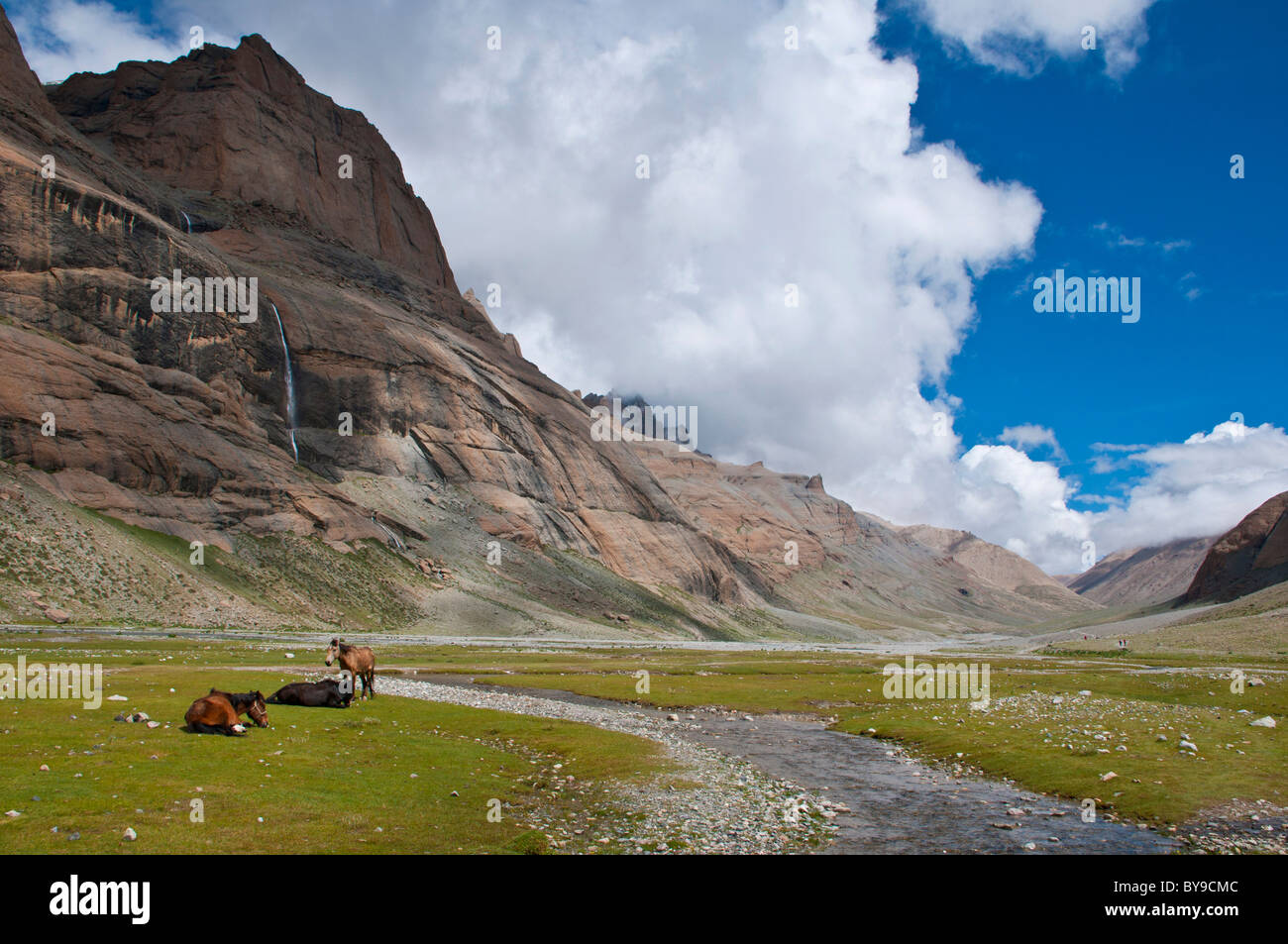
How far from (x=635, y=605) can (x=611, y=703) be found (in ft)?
372

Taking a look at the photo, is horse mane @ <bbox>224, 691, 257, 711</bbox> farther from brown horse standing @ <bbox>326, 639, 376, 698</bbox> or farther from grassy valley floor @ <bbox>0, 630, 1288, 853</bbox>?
brown horse standing @ <bbox>326, 639, 376, 698</bbox>

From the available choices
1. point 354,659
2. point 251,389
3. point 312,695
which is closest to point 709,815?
point 312,695

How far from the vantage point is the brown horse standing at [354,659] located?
103 ft

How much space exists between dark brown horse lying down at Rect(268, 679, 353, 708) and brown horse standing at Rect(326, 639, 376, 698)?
1.36 m

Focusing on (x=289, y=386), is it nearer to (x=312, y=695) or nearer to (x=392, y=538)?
(x=392, y=538)

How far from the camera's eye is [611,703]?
42656 mm

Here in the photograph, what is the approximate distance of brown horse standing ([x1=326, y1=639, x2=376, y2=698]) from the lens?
31.3 m

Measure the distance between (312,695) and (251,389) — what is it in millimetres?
126674

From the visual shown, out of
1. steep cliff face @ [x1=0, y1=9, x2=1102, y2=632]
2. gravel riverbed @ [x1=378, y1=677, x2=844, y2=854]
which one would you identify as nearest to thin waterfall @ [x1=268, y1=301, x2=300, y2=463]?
steep cliff face @ [x1=0, y1=9, x2=1102, y2=632]

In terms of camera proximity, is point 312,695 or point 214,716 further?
point 312,695

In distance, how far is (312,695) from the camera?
2931cm

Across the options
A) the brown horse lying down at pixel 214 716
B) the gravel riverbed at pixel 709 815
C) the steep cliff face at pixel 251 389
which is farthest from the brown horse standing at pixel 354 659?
the steep cliff face at pixel 251 389

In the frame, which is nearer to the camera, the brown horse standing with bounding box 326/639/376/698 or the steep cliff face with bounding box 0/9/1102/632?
the brown horse standing with bounding box 326/639/376/698
